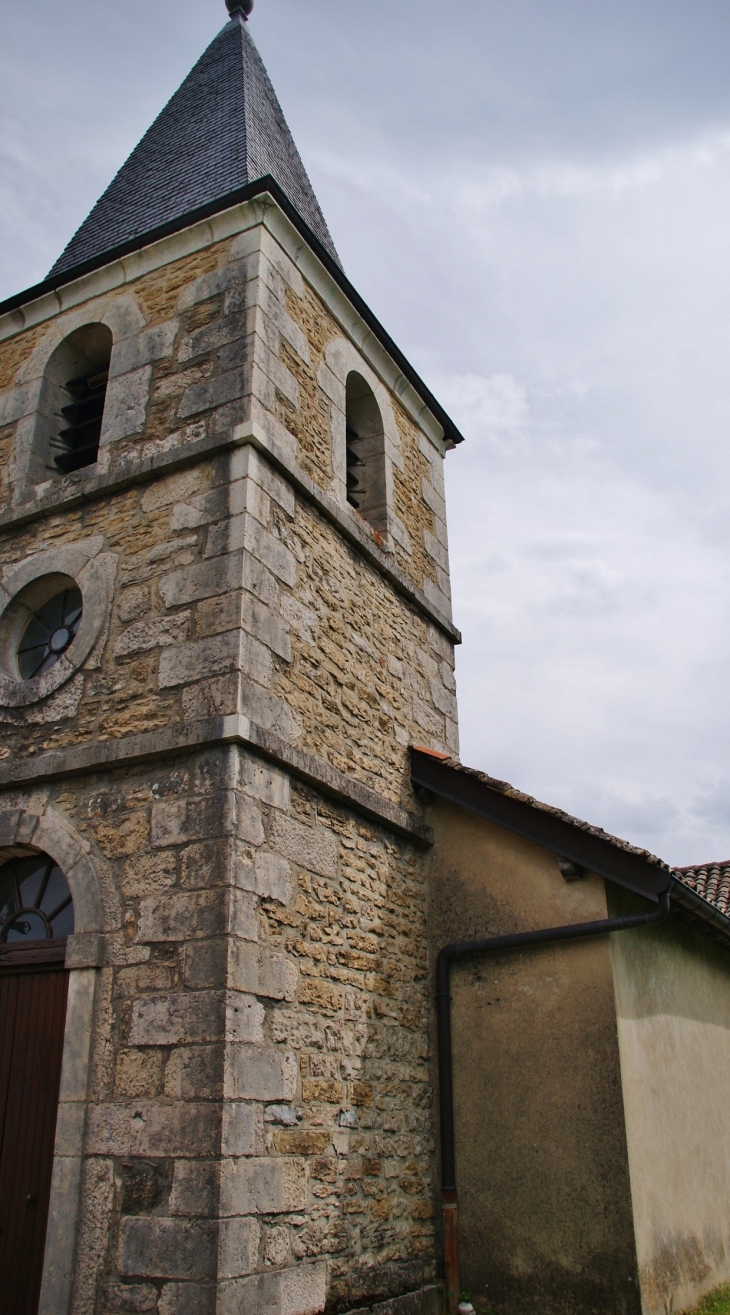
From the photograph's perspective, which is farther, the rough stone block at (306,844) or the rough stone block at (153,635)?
the rough stone block at (153,635)

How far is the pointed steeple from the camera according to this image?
7.39 m

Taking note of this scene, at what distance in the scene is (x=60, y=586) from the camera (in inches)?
240

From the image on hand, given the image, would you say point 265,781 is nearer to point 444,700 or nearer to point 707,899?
point 444,700

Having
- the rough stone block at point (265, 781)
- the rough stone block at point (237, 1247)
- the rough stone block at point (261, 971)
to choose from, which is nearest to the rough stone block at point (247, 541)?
the rough stone block at point (265, 781)

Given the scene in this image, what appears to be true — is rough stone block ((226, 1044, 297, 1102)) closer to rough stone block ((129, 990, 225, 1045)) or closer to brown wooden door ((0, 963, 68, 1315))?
rough stone block ((129, 990, 225, 1045))

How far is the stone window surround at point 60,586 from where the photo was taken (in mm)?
5598

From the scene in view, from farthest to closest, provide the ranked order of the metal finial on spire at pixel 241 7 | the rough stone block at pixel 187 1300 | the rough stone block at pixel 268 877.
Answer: the metal finial on spire at pixel 241 7 < the rough stone block at pixel 268 877 < the rough stone block at pixel 187 1300

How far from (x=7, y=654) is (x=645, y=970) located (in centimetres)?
442

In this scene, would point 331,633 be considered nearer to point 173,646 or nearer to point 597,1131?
point 173,646

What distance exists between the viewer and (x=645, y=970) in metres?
6.07

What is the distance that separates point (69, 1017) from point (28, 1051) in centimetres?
44

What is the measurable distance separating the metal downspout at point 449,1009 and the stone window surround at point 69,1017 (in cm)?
226

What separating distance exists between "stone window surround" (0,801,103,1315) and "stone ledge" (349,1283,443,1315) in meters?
1.45

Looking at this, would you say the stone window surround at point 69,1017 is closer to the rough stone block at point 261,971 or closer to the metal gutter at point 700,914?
the rough stone block at point 261,971
